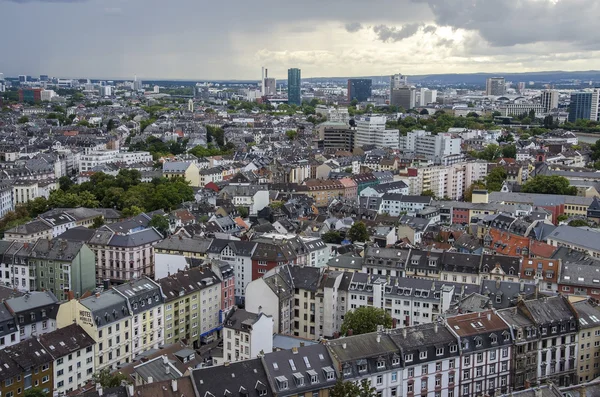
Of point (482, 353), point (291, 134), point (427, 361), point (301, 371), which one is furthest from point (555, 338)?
point (291, 134)

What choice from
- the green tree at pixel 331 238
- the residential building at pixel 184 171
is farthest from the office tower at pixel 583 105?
the green tree at pixel 331 238

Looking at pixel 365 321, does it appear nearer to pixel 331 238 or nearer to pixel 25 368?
pixel 25 368

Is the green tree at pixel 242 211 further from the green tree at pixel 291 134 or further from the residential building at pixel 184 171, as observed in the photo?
the green tree at pixel 291 134

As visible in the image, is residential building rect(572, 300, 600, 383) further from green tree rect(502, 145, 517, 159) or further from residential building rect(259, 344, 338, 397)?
green tree rect(502, 145, 517, 159)

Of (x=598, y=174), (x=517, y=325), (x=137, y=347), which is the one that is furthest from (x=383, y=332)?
(x=598, y=174)

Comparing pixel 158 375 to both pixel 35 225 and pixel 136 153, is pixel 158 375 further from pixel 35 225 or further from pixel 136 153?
pixel 136 153

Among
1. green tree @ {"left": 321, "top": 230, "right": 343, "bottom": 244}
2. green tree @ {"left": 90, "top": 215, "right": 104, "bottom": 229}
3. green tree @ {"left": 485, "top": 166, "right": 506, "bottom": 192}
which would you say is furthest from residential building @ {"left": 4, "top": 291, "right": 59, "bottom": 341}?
green tree @ {"left": 485, "top": 166, "right": 506, "bottom": 192}
